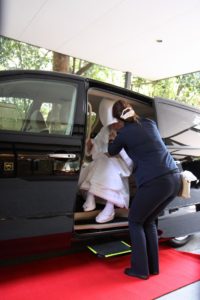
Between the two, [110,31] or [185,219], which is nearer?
[185,219]

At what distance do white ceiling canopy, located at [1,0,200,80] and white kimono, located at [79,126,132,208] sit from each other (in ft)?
7.54

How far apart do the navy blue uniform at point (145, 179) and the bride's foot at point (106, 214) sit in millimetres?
259

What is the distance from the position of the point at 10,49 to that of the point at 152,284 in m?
9.49

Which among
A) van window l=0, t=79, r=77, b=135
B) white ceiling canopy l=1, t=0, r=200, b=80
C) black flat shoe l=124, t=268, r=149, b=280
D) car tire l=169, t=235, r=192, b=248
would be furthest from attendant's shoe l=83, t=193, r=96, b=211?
white ceiling canopy l=1, t=0, r=200, b=80

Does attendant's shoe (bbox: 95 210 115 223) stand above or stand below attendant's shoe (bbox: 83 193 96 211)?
below

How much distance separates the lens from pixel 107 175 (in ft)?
9.86

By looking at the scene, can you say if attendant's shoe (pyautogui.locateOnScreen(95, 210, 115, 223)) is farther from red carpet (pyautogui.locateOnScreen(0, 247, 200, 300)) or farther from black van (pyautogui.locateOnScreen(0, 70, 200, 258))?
red carpet (pyautogui.locateOnScreen(0, 247, 200, 300))

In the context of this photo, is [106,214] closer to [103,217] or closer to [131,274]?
[103,217]

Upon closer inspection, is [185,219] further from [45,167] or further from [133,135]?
[45,167]

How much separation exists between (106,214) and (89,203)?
0.62ft

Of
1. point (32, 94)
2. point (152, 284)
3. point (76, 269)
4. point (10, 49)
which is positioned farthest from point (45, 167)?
point (10, 49)

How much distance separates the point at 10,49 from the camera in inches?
412

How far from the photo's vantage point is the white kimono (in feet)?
9.79

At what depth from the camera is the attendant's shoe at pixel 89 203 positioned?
3.03 meters
